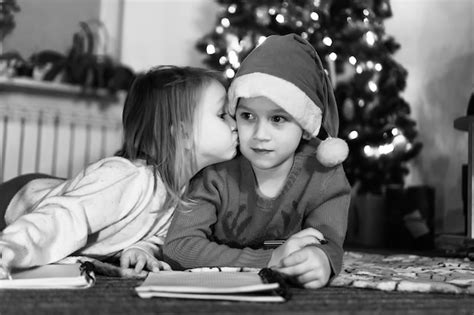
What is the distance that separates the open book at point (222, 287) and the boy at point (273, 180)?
0.12m

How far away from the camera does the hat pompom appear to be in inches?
49.8

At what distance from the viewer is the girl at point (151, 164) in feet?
4.46

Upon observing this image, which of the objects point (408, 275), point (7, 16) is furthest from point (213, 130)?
point (7, 16)

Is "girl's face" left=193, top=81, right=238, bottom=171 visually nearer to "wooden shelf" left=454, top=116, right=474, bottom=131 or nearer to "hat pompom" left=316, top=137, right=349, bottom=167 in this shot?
"hat pompom" left=316, top=137, right=349, bottom=167

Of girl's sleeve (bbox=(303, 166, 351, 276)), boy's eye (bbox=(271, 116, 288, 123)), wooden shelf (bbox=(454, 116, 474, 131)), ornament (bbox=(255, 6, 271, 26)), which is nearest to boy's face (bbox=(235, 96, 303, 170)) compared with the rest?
boy's eye (bbox=(271, 116, 288, 123))

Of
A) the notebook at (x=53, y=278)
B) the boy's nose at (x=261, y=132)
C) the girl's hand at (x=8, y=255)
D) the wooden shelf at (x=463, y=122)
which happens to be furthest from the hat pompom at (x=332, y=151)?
the wooden shelf at (x=463, y=122)

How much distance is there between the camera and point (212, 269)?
119 cm

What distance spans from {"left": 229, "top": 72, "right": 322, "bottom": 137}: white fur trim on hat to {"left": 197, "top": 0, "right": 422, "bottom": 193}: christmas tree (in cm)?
150

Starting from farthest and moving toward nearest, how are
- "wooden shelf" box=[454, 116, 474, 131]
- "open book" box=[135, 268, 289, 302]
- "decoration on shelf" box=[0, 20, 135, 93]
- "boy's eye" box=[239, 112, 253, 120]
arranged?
1. "decoration on shelf" box=[0, 20, 135, 93]
2. "wooden shelf" box=[454, 116, 474, 131]
3. "boy's eye" box=[239, 112, 253, 120]
4. "open book" box=[135, 268, 289, 302]

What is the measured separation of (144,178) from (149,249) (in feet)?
0.52

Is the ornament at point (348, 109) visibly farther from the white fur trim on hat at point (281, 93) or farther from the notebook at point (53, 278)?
the notebook at point (53, 278)

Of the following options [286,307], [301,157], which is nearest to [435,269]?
[301,157]

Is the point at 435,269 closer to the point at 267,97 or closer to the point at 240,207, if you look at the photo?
the point at 240,207

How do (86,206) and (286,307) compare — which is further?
(86,206)
